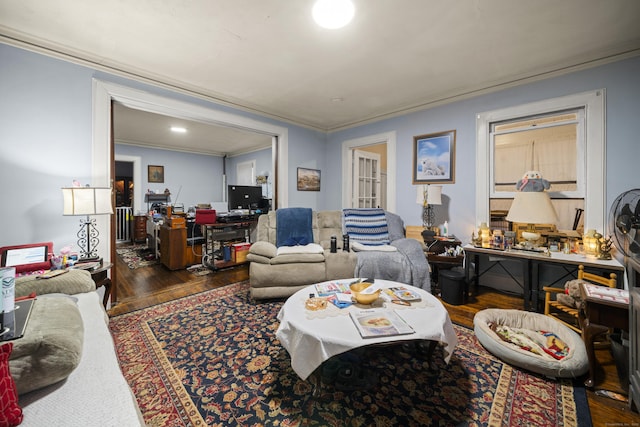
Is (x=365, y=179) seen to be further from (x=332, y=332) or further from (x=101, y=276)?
(x=101, y=276)

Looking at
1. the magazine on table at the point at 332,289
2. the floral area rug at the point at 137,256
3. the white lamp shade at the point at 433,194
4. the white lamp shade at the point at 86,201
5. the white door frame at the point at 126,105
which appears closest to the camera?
the magazine on table at the point at 332,289

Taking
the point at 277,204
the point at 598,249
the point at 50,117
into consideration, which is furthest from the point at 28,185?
the point at 598,249

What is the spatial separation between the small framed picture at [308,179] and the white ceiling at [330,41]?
1568 mm

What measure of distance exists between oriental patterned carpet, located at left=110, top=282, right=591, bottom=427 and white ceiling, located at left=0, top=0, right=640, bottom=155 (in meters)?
2.44

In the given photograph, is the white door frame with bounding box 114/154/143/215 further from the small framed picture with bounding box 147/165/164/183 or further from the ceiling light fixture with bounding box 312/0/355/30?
the ceiling light fixture with bounding box 312/0/355/30

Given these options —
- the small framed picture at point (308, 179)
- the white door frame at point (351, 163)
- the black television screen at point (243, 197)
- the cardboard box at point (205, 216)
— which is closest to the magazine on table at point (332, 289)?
the white door frame at point (351, 163)

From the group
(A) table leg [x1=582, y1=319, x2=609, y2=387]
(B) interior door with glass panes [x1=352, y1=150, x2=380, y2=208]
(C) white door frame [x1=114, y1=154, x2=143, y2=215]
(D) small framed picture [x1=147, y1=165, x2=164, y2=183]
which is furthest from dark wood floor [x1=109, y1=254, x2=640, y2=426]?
(D) small framed picture [x1=147, y1=165, x2=164, y2=183]

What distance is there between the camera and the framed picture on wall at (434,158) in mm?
3406

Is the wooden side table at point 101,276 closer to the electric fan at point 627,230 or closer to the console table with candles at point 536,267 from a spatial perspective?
the console table with candles at point 536,267

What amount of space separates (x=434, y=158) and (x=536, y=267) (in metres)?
1.74

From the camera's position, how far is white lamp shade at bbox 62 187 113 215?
2082 mm

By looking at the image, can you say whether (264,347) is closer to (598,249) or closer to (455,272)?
(455,272)

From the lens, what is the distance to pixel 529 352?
165 cm

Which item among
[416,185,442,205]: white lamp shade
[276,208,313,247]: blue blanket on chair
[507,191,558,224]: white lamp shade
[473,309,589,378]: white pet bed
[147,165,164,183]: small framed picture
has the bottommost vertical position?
[473,309,589,378]: white pet bed
